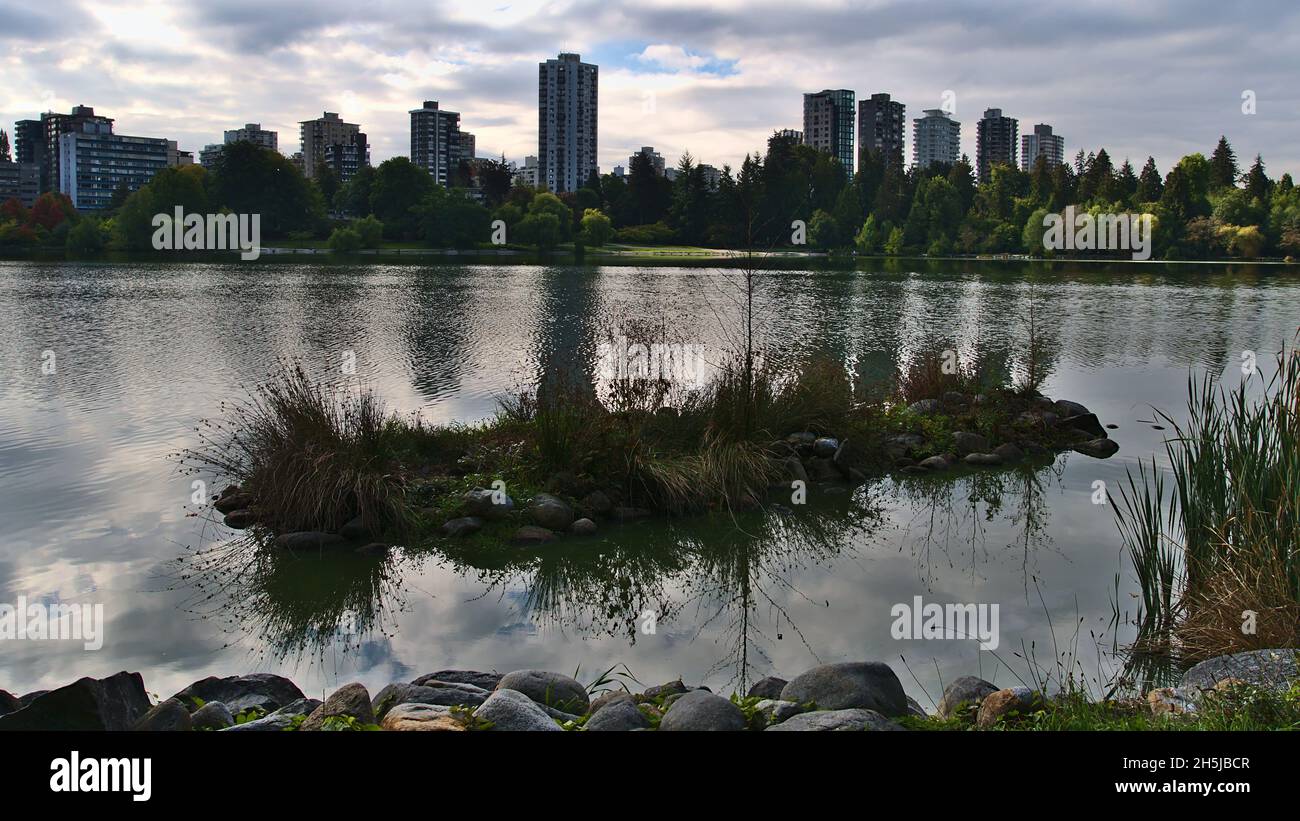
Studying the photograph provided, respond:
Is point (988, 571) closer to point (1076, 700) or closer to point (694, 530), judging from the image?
point (694, 530)

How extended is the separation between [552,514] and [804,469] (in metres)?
3.43

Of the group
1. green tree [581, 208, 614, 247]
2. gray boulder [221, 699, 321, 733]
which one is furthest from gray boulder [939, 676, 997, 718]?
green tree [581, 208, 614, 247]

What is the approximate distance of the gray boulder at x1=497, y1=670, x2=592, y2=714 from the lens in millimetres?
5656

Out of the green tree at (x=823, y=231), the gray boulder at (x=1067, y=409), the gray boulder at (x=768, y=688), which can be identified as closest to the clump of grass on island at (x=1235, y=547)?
the gray boulder at (x=768, y=688)

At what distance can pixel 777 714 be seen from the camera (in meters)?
5.03

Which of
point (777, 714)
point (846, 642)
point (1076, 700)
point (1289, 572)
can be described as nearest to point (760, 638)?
point (846, 642)

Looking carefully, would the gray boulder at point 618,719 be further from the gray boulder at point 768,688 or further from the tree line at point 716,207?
the tree line at point 716,207

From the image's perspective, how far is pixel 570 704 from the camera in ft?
18.5

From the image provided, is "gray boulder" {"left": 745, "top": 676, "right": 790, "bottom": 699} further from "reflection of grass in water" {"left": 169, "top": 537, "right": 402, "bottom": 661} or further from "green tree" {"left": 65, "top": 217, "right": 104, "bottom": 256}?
"green tree" {"left": 65, "top": 217, "right": 104, "bottom": 256}

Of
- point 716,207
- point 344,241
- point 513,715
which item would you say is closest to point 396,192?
point 344,241

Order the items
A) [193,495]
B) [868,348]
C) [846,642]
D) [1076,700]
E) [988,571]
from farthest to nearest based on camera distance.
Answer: [868,348] < [193,495] < [988,571] < [846,642] < [1076,700]

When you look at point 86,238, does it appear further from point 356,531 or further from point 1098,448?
point 1098,448

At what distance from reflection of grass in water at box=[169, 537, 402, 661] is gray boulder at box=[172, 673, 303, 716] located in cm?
91

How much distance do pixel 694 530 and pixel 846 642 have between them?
113 inches
